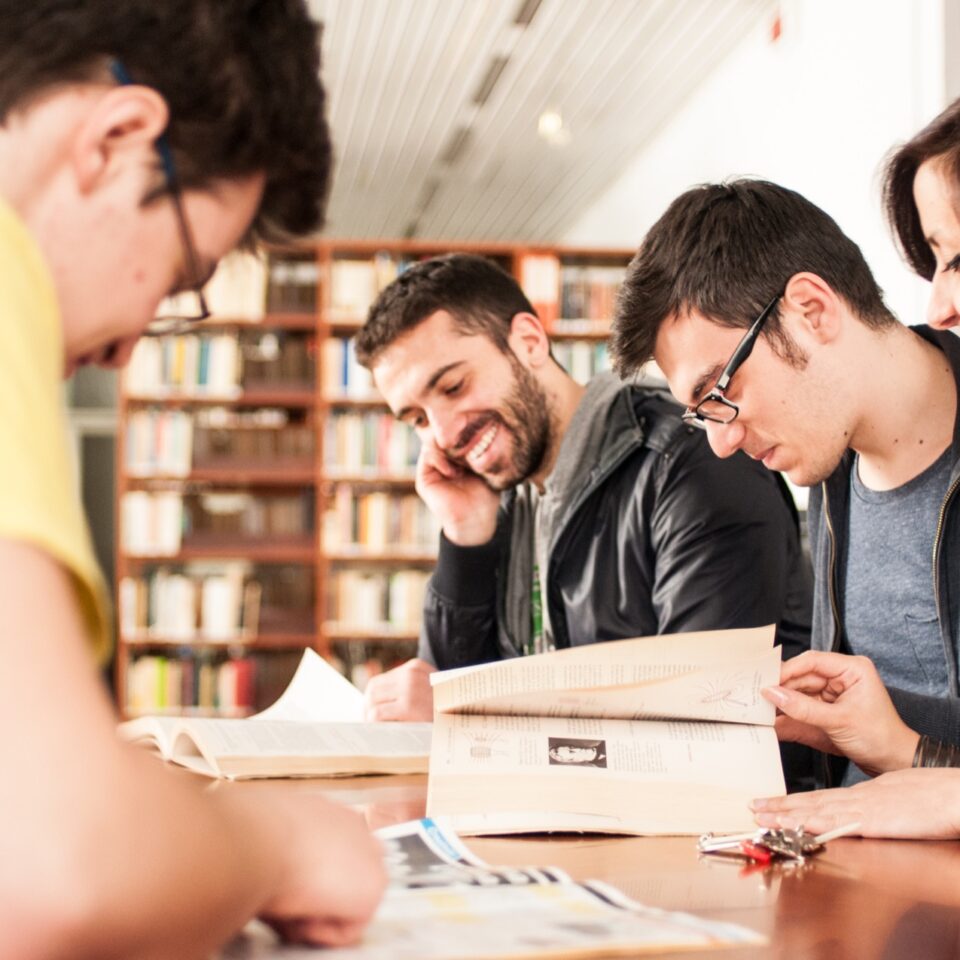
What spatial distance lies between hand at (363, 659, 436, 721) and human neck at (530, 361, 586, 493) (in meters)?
0.53

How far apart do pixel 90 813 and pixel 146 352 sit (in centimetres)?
506

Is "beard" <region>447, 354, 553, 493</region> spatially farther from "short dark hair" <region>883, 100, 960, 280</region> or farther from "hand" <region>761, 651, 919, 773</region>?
"hand" <region>761, 651, 919, 773</region>

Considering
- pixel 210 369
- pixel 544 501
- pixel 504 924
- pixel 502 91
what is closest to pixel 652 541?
pixel 544 501

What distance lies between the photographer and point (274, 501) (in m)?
5.27

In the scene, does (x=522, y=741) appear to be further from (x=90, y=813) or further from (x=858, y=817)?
(x=90, y=813)

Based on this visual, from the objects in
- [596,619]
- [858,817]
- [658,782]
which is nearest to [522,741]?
[658,782]

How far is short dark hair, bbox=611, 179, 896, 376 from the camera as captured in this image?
144 centimetres

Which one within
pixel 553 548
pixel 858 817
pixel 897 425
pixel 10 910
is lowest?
pixel 858 817

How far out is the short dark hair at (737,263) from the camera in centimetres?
144

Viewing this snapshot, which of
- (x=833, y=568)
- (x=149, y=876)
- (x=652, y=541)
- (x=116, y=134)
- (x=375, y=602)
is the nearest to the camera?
(x=149, y=876)

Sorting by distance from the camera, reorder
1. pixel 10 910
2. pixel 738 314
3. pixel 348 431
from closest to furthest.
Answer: pixel 10 910 → pixel 738 314 → pixel 348 431

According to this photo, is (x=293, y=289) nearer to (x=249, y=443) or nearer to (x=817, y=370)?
(x=249, y=443)

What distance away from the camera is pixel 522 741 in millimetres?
1053

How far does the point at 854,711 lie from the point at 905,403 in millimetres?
470
